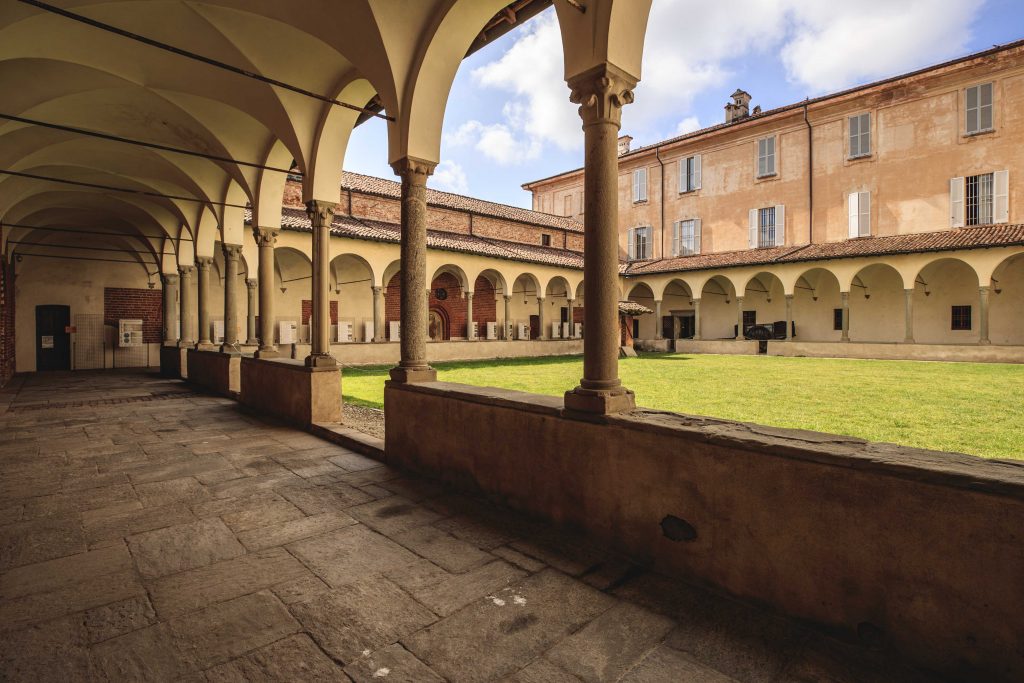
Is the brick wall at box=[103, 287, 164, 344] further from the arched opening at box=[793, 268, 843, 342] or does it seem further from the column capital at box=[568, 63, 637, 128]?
the arched opening at box=[793, 268, 843, 342]

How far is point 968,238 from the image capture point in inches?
685

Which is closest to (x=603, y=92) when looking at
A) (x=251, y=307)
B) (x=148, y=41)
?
(x=148, y=41)

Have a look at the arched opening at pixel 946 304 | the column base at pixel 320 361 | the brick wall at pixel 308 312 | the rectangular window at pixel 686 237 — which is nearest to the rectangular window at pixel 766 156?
the rectangular window at pixel 686 237

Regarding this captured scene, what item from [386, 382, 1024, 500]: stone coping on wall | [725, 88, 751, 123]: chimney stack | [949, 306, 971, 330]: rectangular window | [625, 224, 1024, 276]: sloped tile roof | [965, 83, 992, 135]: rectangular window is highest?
[725, 88, 751, 123]: chimney stack

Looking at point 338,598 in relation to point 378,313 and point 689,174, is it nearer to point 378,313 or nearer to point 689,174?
point 378,313

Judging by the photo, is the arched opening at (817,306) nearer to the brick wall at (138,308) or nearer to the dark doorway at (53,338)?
the brick wall at (138,308)

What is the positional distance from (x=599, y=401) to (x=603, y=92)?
6.36 feet

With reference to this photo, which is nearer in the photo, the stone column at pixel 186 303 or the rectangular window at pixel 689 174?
the stone column at pixel 186 303

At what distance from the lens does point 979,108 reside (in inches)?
719

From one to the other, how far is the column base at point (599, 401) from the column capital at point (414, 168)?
296cm

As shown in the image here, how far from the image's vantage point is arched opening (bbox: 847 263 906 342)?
20797 mm

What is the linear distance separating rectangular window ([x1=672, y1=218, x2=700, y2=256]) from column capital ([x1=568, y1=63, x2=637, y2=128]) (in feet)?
81.6

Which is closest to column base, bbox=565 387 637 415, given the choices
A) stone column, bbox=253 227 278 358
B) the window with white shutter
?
stone column, bbox=253 227 278 358

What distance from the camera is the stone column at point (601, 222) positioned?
3.06 meters
